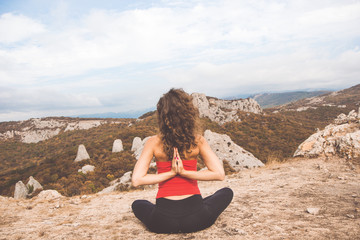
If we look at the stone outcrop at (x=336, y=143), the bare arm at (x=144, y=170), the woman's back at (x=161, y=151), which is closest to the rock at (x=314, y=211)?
the woman's back at (x=161, y=151)

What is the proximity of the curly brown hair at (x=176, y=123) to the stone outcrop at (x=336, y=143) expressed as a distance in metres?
10.1

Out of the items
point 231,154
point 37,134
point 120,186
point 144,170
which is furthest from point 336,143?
point 37,134

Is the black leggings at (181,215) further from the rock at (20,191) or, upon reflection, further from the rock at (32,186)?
the rock at (32,186)

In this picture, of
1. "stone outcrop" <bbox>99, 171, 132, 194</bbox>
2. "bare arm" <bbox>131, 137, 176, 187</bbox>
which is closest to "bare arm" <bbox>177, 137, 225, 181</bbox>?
"bare arm" <bbox>131, 137, 176, 187</bbox>

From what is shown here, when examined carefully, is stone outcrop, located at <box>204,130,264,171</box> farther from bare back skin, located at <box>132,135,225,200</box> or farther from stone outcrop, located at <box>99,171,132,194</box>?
bare back skin, located at <box>132,135,225,200</box>

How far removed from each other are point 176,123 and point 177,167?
2.20 ft

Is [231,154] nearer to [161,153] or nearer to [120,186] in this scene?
[120,186]

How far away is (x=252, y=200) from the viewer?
5.17m

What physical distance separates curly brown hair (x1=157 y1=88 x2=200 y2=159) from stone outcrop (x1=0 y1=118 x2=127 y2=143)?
79741 millimetres

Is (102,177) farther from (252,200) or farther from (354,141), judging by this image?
(354,141)

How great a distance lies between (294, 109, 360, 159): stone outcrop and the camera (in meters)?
8.82

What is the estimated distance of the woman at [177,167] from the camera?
2.71 meters

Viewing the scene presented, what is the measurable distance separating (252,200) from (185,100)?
4095mm

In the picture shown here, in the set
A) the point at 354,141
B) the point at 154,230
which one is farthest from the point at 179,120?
the point at 354,141
